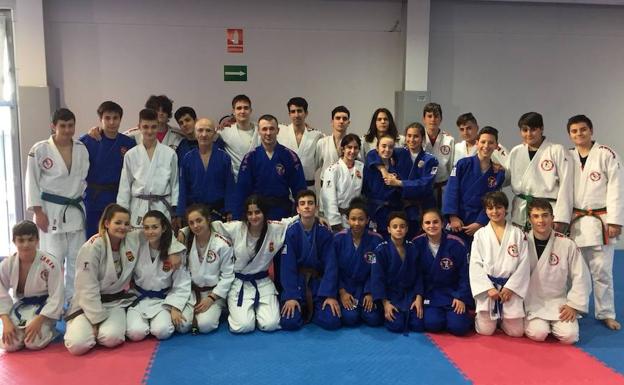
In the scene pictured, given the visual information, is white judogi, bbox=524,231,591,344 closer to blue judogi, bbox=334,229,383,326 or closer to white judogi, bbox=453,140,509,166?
white judogi, bbox=453,140,509,166

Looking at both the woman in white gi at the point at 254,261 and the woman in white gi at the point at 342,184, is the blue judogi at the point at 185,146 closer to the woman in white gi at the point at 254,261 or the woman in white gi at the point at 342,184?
the woman in white gi at the point at 254,261

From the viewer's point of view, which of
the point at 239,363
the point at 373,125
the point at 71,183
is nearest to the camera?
the point at 239,363

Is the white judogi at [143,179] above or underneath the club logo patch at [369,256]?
above

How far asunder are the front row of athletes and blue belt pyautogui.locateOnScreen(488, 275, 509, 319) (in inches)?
0.4

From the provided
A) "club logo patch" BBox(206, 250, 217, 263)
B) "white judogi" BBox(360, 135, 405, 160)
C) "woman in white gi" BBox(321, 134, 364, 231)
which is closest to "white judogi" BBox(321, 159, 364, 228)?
"woman in white gi" BBox(321, 134, 364, 231)

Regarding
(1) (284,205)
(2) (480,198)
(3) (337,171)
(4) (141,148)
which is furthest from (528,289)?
(4) (141,148)

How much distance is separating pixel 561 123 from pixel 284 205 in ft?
14.2

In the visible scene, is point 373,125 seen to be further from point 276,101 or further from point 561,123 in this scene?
point 561,123

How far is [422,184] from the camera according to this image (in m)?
4.29

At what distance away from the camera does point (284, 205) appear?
14.7 feet

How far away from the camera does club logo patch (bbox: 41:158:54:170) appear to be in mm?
4027

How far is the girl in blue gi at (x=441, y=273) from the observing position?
3838mm

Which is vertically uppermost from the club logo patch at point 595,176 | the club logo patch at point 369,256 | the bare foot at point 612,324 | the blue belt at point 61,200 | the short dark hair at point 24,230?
the club logo patch at point 595,176

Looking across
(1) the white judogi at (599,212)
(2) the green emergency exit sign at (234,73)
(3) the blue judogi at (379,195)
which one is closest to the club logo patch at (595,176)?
(1) the white judogi at (599,212)
